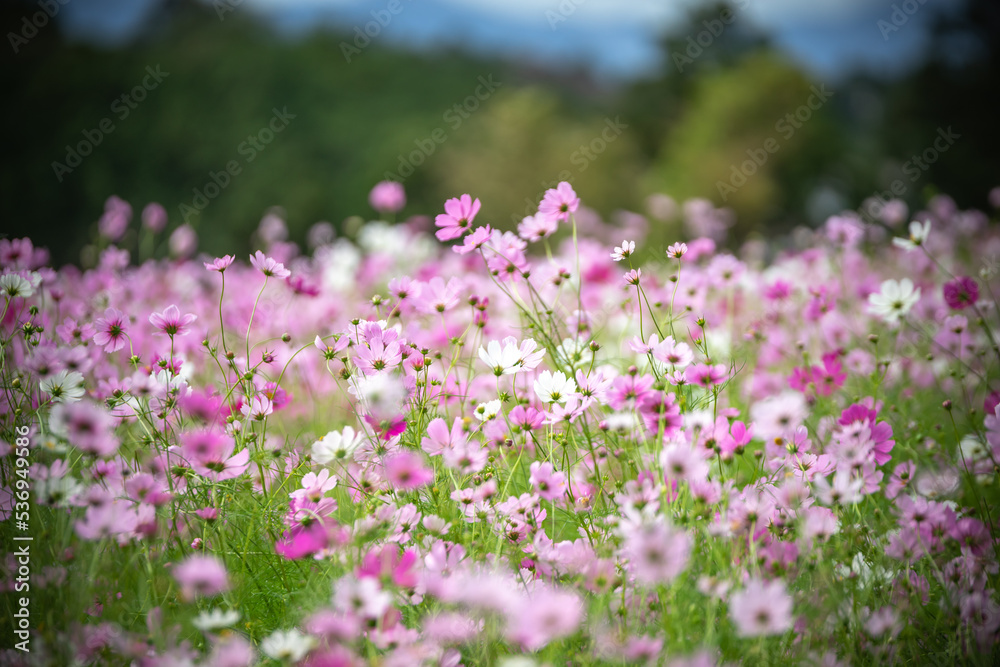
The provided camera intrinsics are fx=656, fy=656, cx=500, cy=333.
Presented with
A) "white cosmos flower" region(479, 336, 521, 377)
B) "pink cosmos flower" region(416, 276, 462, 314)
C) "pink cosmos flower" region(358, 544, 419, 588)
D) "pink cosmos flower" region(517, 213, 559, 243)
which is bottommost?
"pink cosmos flower" region(358, 544, 419, 588)

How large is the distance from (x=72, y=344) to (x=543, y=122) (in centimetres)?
1184

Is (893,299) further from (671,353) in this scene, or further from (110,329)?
(110,329)

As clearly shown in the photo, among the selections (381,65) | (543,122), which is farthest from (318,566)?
(381,65)

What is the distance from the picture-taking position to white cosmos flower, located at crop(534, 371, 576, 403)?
1325 mm

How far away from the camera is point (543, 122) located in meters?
12.6

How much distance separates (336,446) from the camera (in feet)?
3.78

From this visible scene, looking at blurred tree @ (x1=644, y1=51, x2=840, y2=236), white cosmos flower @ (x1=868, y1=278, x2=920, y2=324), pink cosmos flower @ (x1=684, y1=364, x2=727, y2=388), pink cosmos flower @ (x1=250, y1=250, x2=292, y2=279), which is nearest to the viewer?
pink cosmos flower @ (x1=684, y1=364, x2=727, y2=388)

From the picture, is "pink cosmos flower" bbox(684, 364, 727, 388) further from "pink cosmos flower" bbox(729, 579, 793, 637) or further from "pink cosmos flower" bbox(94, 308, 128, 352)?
"pink cosmos flower" bbox(94, 308, 128, 352)

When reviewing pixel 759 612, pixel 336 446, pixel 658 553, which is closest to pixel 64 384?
pixel 336 446

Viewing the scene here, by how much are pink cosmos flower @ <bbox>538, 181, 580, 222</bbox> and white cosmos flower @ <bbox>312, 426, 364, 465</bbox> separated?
2.26ft

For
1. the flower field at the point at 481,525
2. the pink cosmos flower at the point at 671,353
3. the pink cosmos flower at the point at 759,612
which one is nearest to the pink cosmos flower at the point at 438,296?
the flower field at the point at 481,525

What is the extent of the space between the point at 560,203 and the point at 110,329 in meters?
1.11

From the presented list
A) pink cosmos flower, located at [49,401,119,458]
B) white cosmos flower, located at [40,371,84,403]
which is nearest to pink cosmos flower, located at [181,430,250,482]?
pink cosmos flower, located at [49,401,119,458]

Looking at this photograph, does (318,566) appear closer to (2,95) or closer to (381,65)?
(2,95)
